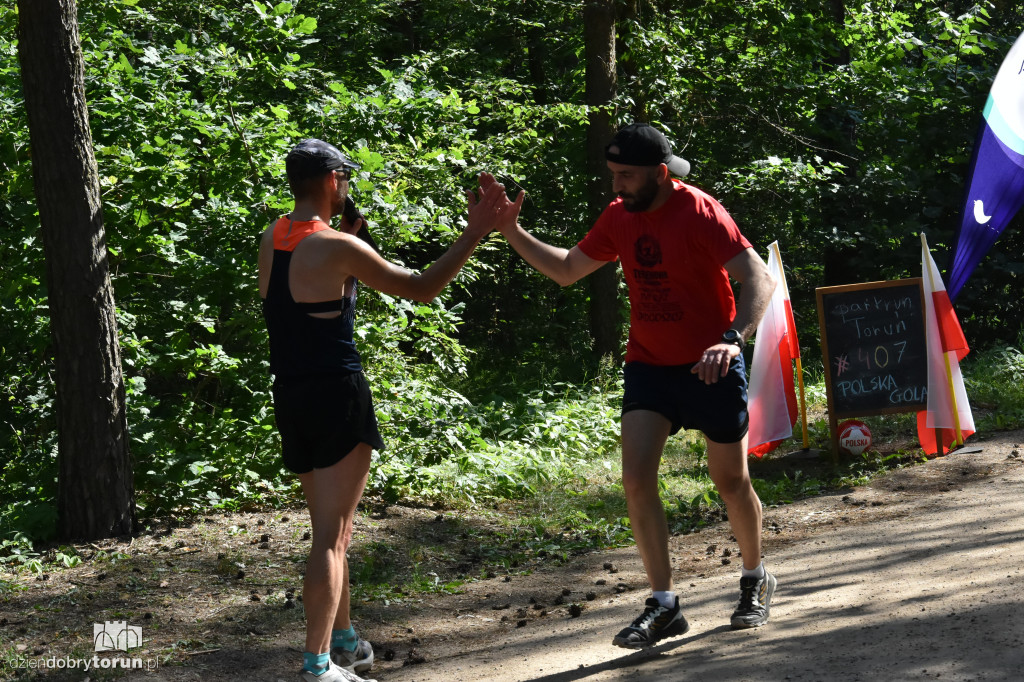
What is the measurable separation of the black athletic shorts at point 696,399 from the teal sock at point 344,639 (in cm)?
148

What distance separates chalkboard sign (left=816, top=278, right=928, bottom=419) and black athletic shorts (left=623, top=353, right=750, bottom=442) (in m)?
3.98

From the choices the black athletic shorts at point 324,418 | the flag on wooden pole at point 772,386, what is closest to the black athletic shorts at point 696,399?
the black athletic shorts at point 324,418

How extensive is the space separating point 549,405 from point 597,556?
3.88m

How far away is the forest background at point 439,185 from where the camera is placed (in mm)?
7008

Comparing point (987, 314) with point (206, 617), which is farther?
point (987, 314)

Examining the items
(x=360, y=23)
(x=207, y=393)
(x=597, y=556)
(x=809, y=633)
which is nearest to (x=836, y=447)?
(x=597, y=556)

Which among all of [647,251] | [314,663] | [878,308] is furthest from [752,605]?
[878,308]

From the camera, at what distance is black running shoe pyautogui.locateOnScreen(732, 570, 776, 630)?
452cm

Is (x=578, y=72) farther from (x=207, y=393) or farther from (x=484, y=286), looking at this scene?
(x=207, y=393)

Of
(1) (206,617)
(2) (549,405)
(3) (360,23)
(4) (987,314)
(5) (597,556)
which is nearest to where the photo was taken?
(1) (206,617)

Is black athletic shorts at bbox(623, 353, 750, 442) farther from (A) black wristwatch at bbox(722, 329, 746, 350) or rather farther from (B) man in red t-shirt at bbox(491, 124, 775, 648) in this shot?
(A) black wristwatch at bbox(722, 329, 746, 350)

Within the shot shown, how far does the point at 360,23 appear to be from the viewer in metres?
15.5

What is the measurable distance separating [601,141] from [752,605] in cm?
911

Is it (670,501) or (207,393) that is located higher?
(207,393)
